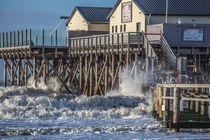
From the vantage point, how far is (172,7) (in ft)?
175

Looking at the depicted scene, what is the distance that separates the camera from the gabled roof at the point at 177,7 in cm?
5244

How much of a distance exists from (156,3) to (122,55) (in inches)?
303

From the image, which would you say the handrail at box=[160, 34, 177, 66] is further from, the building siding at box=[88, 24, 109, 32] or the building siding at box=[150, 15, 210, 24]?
the building siding at box=[88, 24, 109, 32]


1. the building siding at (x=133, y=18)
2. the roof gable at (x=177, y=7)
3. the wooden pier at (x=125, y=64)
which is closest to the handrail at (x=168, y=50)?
the wooden pier at (x=125, y=64)

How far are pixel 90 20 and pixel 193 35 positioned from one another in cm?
1738

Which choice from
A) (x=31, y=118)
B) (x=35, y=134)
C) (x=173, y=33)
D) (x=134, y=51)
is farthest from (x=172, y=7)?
(x=35, y=134)

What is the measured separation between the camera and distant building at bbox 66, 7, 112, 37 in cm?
6394

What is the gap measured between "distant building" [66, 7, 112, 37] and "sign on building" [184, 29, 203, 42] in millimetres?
13593

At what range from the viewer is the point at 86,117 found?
120 feet

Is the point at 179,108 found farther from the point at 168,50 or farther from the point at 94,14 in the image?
the point at 94,14

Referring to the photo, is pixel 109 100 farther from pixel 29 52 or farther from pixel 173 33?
pixel 29 52

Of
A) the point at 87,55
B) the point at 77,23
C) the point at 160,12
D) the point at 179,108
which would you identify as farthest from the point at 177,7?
the point at 179,108

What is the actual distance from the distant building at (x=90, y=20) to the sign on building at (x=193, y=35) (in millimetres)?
13593

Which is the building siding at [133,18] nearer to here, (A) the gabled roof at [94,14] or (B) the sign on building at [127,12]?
(B) the sign on building at [127,12]
